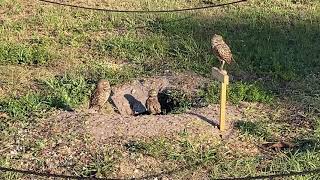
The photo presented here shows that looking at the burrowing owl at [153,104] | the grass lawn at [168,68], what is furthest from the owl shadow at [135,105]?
the grass lawn at [168,68]

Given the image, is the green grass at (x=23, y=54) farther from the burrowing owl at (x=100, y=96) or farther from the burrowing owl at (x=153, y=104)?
the burrowing owl at (x=153, y=104)

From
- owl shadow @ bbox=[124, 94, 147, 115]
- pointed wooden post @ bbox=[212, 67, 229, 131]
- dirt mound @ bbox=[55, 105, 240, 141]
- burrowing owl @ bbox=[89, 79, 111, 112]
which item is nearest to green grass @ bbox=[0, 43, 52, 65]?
owl shadow @ bbox=[124, 94, 147, 115]

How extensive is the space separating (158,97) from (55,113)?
1.09m

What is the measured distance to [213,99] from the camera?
5.77 m

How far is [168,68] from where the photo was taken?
6723mm

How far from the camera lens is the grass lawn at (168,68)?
15.3 ft

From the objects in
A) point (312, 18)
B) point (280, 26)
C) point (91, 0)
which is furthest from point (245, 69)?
point (91, 0)

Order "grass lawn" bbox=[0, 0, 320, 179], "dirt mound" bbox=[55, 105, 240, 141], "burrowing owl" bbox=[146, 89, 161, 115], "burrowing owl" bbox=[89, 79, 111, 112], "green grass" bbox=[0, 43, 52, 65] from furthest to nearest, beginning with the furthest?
1. "green grass" bbox=[0, 43, 52, 65]
2. "burrowing owl" bbox=[146, 89, 161, 115]
3. "burrowing owl" bbox=[89, 79, 111, 112]
4. "dirt mound" bbox=[55, 105, 240, 141]
5. "grass lawn" bbox=[0, 0, 320, 179]

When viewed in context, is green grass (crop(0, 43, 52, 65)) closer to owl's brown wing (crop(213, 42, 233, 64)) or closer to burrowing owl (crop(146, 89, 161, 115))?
burrowing owl (crop(146, 89, 161, 115))

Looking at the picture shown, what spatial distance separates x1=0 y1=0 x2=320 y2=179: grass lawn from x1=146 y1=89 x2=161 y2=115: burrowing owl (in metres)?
0.53

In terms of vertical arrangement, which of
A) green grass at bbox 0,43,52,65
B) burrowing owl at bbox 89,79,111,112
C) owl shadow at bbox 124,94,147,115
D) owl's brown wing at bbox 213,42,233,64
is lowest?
owl shadow at bbox 124,94,147,115

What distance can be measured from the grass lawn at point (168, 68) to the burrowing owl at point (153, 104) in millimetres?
534

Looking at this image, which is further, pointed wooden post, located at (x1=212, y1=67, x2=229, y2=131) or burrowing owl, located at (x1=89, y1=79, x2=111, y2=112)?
burrowing owl, located at (x1=89, y1=79, x2=111, y2=112)

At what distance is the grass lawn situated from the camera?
468cm
